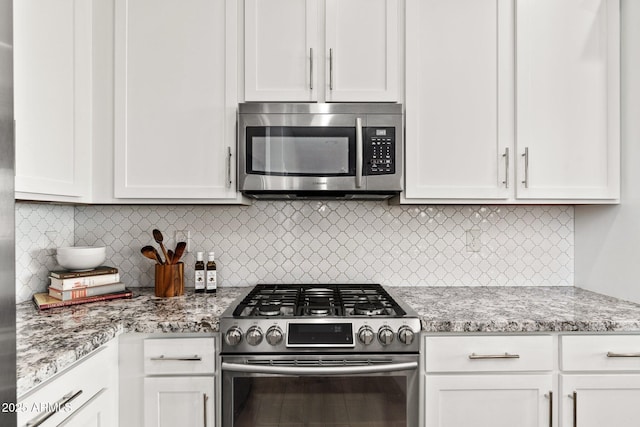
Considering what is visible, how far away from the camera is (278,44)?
1.88 metres

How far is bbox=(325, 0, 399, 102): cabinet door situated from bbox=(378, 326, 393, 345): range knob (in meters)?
1.01

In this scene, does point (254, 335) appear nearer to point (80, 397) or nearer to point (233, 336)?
point (233, 336)

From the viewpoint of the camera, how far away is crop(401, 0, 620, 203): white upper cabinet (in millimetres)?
1902

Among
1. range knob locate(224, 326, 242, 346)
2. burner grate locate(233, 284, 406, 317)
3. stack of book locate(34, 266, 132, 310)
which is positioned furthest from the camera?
stack of book locate(34, 266, 132, 310)

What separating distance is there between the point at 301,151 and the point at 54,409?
1268 millimetres

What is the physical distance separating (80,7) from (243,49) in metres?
0.72

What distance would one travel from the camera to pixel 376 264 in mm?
2268

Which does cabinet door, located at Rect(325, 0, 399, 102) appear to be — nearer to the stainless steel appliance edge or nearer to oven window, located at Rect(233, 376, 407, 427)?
oven window, located at Rect(233, 376, 407, 427)

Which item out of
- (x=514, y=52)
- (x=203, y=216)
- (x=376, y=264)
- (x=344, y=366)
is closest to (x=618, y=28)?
(x=514, y=52)

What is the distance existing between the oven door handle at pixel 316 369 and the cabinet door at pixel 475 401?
0.15 meters

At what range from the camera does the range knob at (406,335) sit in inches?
60.7

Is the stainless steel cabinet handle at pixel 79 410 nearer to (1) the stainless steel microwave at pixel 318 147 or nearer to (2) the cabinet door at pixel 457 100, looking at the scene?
(1) the stainless steel microwave at pixel 318 147

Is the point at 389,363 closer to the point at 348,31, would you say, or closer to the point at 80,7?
the point at 348,31

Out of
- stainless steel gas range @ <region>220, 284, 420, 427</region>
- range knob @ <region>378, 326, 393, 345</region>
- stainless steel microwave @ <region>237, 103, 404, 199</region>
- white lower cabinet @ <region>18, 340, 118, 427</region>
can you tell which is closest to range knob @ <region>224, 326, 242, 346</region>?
stainless steel gas range @ <region>220, 284, 420, 427</region>
